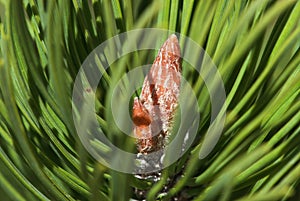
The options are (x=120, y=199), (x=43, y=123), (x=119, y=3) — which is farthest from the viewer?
(x=119, y=3)

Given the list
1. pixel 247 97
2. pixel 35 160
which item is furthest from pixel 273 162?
pixel 35 160

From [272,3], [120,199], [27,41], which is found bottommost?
[120,199]

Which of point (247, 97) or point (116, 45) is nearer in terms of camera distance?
point (247, 97)

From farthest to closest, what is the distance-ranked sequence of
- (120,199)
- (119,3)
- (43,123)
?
(119,3) → (43,123) → (120,199)

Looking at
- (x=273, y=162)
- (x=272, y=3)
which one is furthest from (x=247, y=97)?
(x=272, y=3)

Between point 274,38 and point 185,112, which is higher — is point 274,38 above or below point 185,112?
above

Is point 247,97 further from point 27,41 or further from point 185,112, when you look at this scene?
point 27,41
